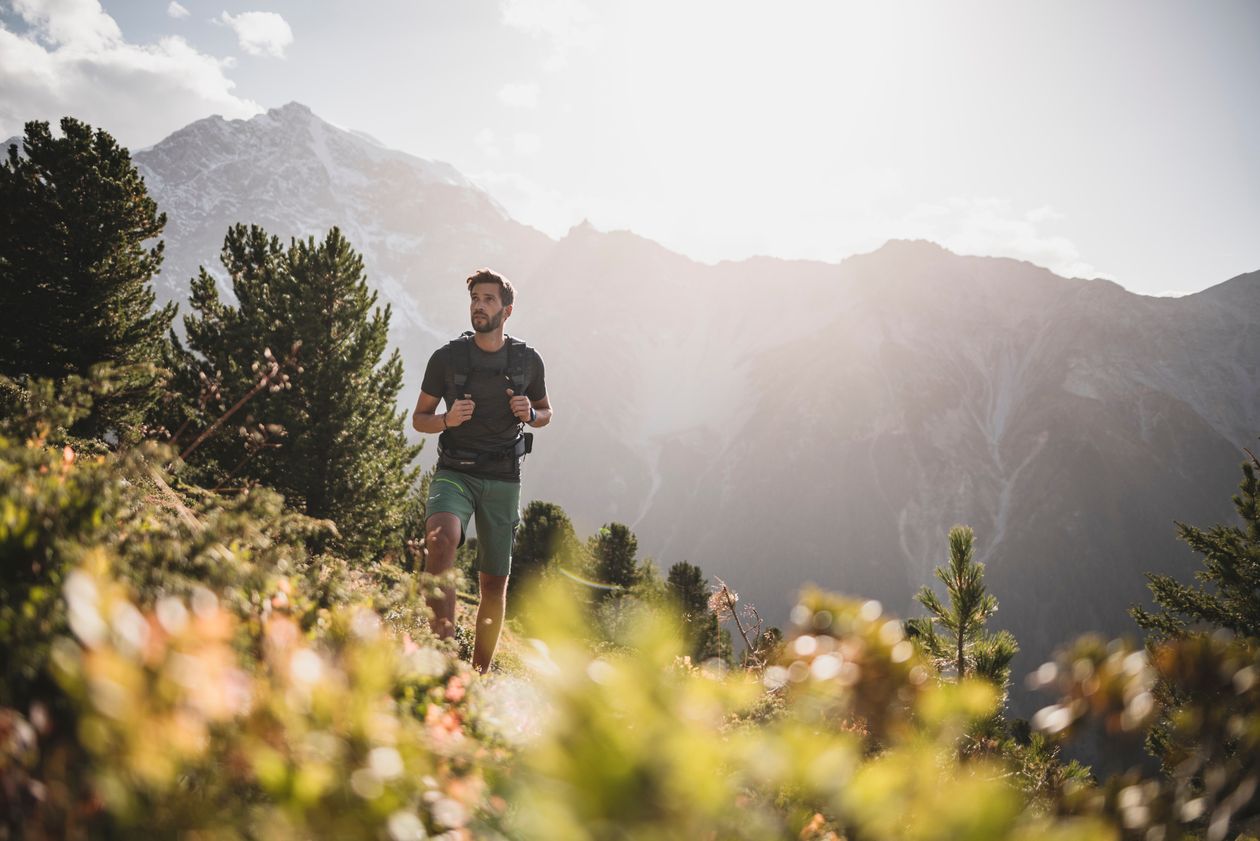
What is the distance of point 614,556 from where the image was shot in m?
37.0

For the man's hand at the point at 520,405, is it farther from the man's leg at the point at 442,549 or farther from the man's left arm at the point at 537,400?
the man's leg at the point at 442,549

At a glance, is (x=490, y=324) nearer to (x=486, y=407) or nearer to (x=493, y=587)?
(x=486, y=407)

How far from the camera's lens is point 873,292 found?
184 meters

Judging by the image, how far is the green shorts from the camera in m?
5.11

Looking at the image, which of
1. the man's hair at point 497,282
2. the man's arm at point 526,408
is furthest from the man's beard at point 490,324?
the man's arm at point 526,408

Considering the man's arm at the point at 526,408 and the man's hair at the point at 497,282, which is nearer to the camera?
the man's arm at the point at 526,408

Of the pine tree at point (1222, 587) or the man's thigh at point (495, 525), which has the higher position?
the man's thigh at point (495, 525)

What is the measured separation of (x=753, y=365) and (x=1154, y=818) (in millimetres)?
194878

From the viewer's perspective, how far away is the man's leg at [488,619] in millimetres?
4840

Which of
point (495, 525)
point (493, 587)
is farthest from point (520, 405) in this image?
point (493, 587)

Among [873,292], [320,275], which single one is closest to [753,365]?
[873,292]

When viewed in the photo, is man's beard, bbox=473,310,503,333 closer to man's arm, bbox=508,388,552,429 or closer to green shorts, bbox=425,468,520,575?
man's arm, bbox=508,388,552,429

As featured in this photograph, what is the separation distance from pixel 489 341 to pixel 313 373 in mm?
14222

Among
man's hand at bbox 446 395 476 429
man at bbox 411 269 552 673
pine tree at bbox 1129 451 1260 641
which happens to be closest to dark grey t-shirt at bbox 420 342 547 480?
man at bbox 411 269 552 673
